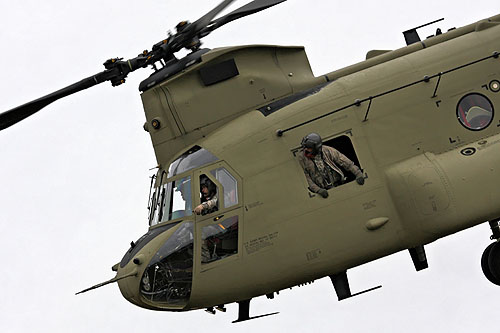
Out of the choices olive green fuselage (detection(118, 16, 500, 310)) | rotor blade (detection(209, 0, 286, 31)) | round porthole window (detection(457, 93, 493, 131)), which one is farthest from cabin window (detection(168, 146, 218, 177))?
round porthole window (detection(457, 93, 493, 131))

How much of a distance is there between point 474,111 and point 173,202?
15.3 ft

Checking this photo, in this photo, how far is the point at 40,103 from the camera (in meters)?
14.3

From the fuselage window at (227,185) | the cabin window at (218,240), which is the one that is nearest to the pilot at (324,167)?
the fuselage window at (227,185)

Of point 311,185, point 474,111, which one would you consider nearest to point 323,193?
point 311,185

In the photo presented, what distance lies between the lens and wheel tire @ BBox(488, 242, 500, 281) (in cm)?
1437

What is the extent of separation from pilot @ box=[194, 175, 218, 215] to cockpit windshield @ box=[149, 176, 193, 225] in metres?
0.22

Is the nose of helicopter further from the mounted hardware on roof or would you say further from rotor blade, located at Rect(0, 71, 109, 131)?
the mounted hardware on roof

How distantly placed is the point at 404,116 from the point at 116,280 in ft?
16.0

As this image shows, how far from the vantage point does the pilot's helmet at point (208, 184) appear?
13.8 metres

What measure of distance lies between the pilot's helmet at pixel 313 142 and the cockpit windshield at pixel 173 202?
6.16ft

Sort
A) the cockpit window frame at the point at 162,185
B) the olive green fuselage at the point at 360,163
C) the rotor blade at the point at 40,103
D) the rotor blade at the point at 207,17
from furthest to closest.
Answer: the rotor blade at the point at 40,103 → the cockpit window frame at the point at 162,185 → the olive green fuselage at the point at 360,163 → the rotor blade at the point at 207,17

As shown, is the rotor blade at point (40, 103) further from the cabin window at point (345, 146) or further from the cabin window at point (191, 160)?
the cabin window at point (345, 146)

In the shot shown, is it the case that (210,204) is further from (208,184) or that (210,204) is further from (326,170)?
(326,170)

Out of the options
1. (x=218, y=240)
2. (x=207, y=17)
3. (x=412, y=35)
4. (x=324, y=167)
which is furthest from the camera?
(x=412, y=35)
